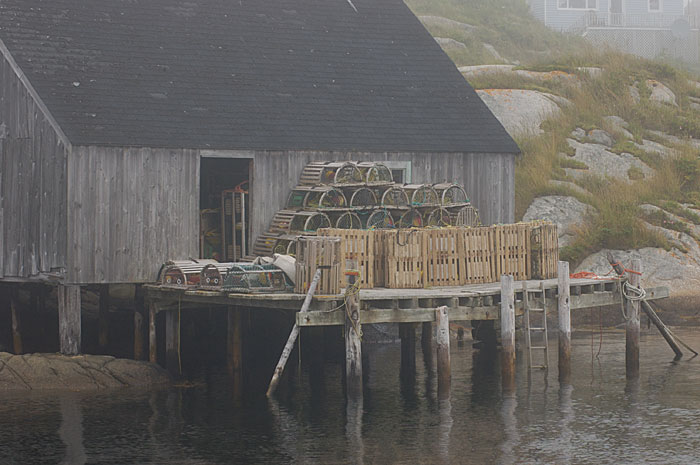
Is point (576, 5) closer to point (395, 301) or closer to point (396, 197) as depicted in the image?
point (396, 197)

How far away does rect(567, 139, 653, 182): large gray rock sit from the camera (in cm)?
4031

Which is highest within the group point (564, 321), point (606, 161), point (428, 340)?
point (606, 161)

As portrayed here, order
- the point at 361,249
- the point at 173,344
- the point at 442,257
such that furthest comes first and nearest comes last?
the point at 173,344 → the point at 442,257 → the point at 361,249

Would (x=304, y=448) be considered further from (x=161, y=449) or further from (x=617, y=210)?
(x=617, y=210)

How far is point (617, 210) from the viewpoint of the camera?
36.9m

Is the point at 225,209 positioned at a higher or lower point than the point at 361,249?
higher

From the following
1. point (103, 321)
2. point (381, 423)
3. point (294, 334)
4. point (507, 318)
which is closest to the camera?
point (381, 423)

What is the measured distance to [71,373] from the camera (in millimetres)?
24641

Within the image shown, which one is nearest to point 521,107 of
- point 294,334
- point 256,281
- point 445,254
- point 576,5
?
point 445,254

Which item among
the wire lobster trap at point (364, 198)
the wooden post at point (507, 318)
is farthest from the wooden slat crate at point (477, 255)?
the wire lobster trap at point (364, 198)

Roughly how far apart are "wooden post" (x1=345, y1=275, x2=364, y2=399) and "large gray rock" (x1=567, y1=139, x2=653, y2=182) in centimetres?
1997

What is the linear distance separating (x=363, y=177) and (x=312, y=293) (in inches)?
222

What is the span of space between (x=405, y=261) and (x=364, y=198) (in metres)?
3.34

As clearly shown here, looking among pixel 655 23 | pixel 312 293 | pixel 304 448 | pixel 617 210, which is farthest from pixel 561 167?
pixel 655 23
